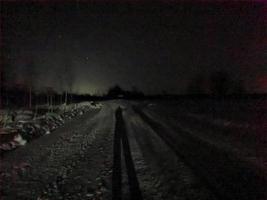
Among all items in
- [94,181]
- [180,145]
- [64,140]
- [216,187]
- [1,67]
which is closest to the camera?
[216,187]

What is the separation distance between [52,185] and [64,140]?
9379 millimetres

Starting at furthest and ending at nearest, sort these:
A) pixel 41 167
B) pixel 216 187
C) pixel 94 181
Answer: pixel 41 167 → pixel 94 181 → pixel 216 187

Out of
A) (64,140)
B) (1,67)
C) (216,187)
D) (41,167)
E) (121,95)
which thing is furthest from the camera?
(121,95)

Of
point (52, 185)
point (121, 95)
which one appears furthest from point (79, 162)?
point (121, 95)

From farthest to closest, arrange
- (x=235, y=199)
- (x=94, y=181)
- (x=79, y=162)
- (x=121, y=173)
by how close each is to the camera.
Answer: (x=79, y=162) → (x=121, y=173) → (x=94, y=181) → (x=235, y=199)

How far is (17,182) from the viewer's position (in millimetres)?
8945

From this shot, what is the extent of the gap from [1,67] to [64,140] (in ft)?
101

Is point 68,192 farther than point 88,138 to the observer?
No

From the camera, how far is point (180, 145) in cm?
1616

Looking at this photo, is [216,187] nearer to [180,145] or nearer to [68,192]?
[68,192]

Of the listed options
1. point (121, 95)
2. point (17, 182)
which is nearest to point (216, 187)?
point (17, 182)

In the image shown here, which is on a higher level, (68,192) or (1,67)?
(1,67)

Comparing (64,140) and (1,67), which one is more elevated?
(1,67)

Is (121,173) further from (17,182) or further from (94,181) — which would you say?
(17,182)
